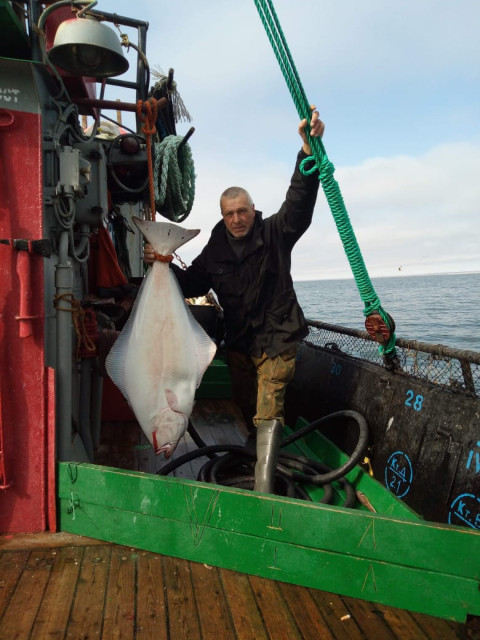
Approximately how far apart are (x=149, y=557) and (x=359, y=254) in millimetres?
2245

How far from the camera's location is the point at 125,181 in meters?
3.97

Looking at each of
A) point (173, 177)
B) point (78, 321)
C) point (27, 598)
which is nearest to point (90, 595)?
point (27, 598)

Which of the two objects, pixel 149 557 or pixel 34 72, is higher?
pixel 34 72

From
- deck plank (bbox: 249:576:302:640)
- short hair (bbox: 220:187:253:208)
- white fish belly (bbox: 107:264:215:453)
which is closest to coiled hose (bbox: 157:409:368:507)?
white fish belly (bbox: 107:264:215:453)

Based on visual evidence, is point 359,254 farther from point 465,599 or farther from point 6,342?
point 6,342

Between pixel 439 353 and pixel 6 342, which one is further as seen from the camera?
pixel 439 353

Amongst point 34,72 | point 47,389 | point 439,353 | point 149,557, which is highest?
point 34,72

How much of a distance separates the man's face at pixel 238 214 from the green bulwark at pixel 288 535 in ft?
5.48

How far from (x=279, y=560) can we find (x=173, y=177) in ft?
10.2

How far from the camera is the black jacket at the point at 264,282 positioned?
127 inches

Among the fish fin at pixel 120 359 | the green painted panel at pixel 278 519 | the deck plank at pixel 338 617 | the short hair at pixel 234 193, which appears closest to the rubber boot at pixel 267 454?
the green painted panel at pixel 278 519

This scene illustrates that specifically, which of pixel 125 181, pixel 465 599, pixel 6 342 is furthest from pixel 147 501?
pixel 125 181

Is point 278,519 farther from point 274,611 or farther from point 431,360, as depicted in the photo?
point 431,360

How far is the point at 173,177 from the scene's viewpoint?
418cm
